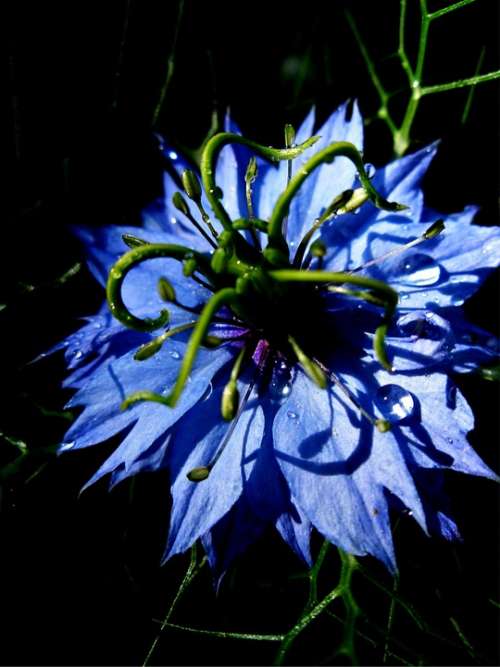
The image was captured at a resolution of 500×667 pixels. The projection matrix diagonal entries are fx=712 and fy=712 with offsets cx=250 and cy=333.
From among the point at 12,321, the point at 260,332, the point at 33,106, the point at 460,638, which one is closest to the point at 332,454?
the point at 260,332

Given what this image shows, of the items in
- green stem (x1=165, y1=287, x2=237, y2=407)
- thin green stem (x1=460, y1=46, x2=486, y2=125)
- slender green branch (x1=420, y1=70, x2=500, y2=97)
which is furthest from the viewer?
thin green stem (x1=460, y1=46, x2=486, y2=125)

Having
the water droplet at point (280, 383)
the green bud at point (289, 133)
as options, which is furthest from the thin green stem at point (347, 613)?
the green bud at point (289, 133)

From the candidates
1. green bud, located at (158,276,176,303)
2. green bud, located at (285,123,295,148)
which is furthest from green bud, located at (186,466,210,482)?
green bud, located at (285,123,295,148)

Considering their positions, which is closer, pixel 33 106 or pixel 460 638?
pixel 460 638

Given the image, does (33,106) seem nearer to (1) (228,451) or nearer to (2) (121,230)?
(2) (121,230)

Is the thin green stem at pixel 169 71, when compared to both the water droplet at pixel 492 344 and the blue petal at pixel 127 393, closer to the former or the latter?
the blue petal at pixel 127 393

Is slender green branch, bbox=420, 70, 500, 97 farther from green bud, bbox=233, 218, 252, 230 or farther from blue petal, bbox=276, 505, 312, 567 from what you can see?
blue petal, bbox=276, 505, 312, 567

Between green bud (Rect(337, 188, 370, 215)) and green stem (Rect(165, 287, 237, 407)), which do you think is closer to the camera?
green stem (Rect(165, 287, 237, 407))
